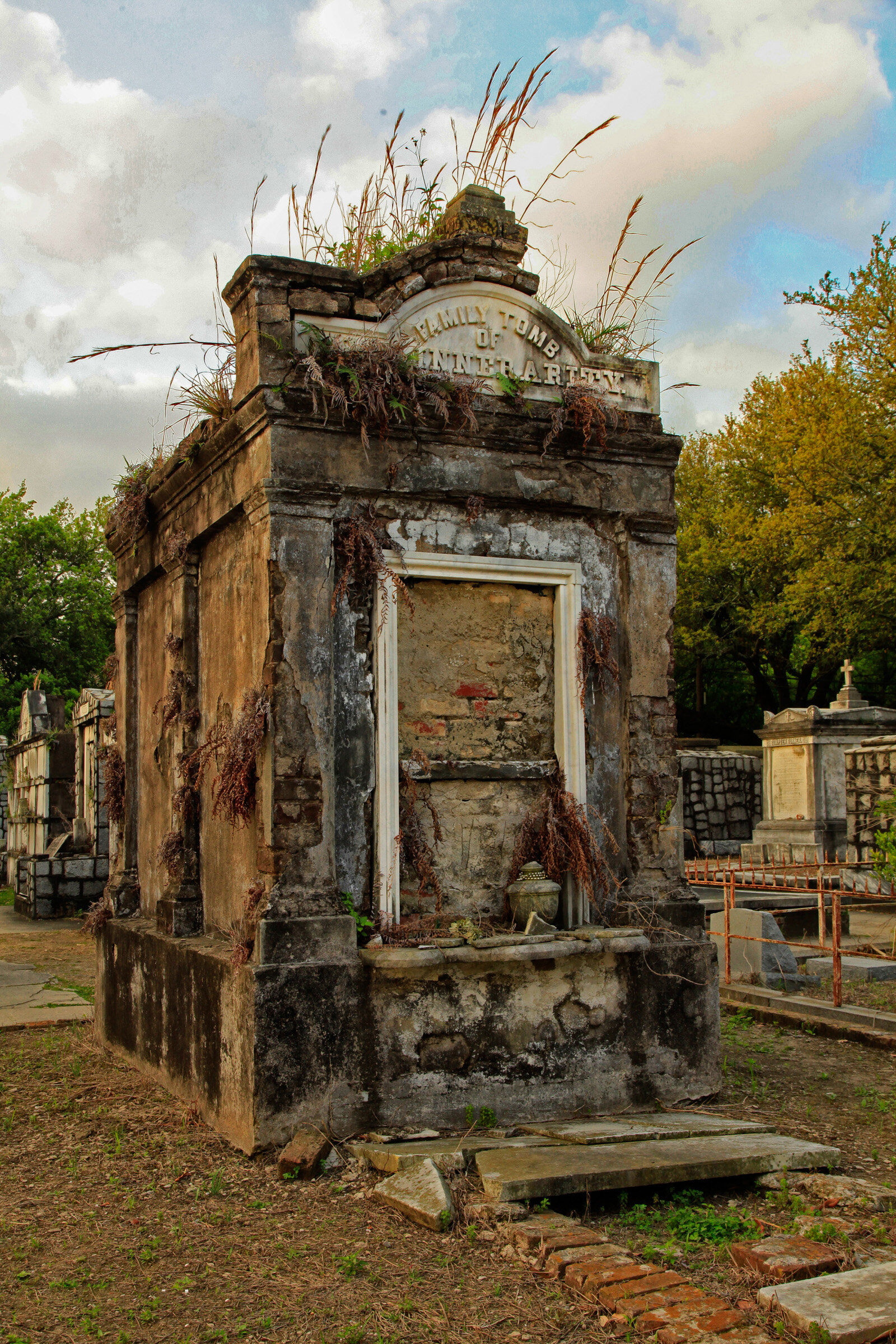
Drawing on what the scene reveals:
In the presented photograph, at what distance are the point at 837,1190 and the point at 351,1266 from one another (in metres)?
2.04

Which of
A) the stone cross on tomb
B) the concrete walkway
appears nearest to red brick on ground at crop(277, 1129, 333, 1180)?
the concrete walkway

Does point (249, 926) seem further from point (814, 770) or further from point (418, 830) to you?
point (814, 770)

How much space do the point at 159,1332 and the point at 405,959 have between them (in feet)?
6.70

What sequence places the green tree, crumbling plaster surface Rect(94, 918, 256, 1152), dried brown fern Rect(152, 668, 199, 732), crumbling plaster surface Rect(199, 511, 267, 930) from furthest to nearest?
the green tree < dried brown fern Rect(152, 668, 199, 732) < crumbling plaster surface Rect(199, 511, 267, 930) < crumbling plaster surface Rect(94, 918, 256, 1152)

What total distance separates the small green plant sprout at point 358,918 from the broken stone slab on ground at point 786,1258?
228 cm

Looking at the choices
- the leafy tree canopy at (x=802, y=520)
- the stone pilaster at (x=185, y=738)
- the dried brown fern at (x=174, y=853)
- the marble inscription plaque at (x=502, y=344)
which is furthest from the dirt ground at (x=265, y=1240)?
the leafy tree canopy at (x=802, y=520)

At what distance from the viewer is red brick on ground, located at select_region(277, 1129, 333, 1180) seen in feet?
16.4

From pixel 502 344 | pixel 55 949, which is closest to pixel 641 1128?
pixel 502 344

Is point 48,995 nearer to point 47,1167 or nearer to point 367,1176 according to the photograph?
point 47,1167

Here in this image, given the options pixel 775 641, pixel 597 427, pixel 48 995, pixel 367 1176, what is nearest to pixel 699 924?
pixel 367 1176

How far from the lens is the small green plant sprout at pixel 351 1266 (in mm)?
4004

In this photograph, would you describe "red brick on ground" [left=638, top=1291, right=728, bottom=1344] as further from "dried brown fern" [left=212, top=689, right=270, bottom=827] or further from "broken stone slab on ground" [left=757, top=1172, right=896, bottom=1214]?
"dried brown fern" [left=212, top=689, right=270, bottom=827]

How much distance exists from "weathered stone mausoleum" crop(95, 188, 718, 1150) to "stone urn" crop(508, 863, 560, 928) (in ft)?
0.54

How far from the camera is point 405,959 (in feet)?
17.7
